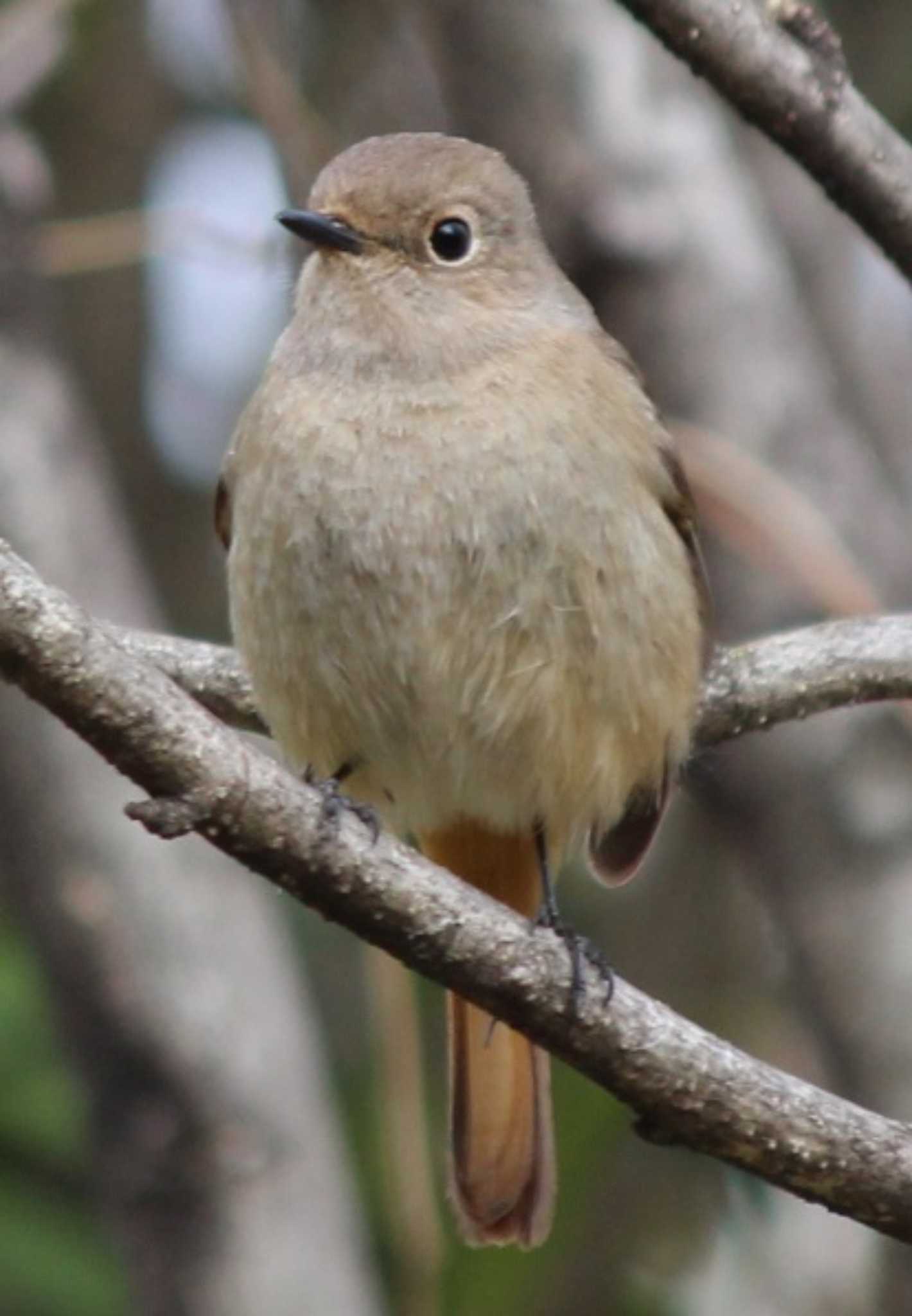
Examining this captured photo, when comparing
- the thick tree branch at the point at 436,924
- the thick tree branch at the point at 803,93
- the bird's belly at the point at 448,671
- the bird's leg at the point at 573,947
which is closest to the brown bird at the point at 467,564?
the bird's belly at the point at 448,671

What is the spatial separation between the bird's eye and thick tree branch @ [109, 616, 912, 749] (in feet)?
2.82

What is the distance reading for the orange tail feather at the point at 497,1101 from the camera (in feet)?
14.0

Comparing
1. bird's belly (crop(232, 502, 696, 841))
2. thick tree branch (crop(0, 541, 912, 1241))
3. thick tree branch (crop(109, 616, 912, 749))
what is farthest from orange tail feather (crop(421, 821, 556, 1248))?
thick tree branch (crop(0, 541, 912, 1241))

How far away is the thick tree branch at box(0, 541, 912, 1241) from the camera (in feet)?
8.89

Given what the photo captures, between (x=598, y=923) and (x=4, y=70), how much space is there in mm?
2498

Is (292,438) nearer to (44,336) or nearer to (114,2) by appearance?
(44,336)

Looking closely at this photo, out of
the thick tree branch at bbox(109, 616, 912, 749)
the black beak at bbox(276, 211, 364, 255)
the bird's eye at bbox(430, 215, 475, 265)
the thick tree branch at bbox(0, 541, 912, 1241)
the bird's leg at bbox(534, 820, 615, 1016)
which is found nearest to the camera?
the thick tree branch at bbox(0, 541, 912, 1241)

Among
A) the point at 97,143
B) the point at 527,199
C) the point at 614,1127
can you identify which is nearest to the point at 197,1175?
the point at 614,1127

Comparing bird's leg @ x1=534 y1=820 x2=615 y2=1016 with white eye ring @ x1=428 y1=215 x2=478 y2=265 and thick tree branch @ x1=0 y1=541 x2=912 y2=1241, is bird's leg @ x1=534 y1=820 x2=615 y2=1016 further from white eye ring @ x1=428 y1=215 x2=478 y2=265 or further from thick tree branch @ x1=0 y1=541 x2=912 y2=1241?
white eye ring @ x1=428 y1=215 x2=478 y2=265

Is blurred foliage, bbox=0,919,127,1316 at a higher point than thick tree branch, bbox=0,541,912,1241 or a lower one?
higher

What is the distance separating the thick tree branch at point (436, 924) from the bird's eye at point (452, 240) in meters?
1.61

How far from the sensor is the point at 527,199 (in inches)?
187

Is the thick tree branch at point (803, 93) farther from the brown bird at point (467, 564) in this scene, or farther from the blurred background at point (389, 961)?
the blurred background at point (389, 961)

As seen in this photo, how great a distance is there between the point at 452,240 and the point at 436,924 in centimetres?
182
